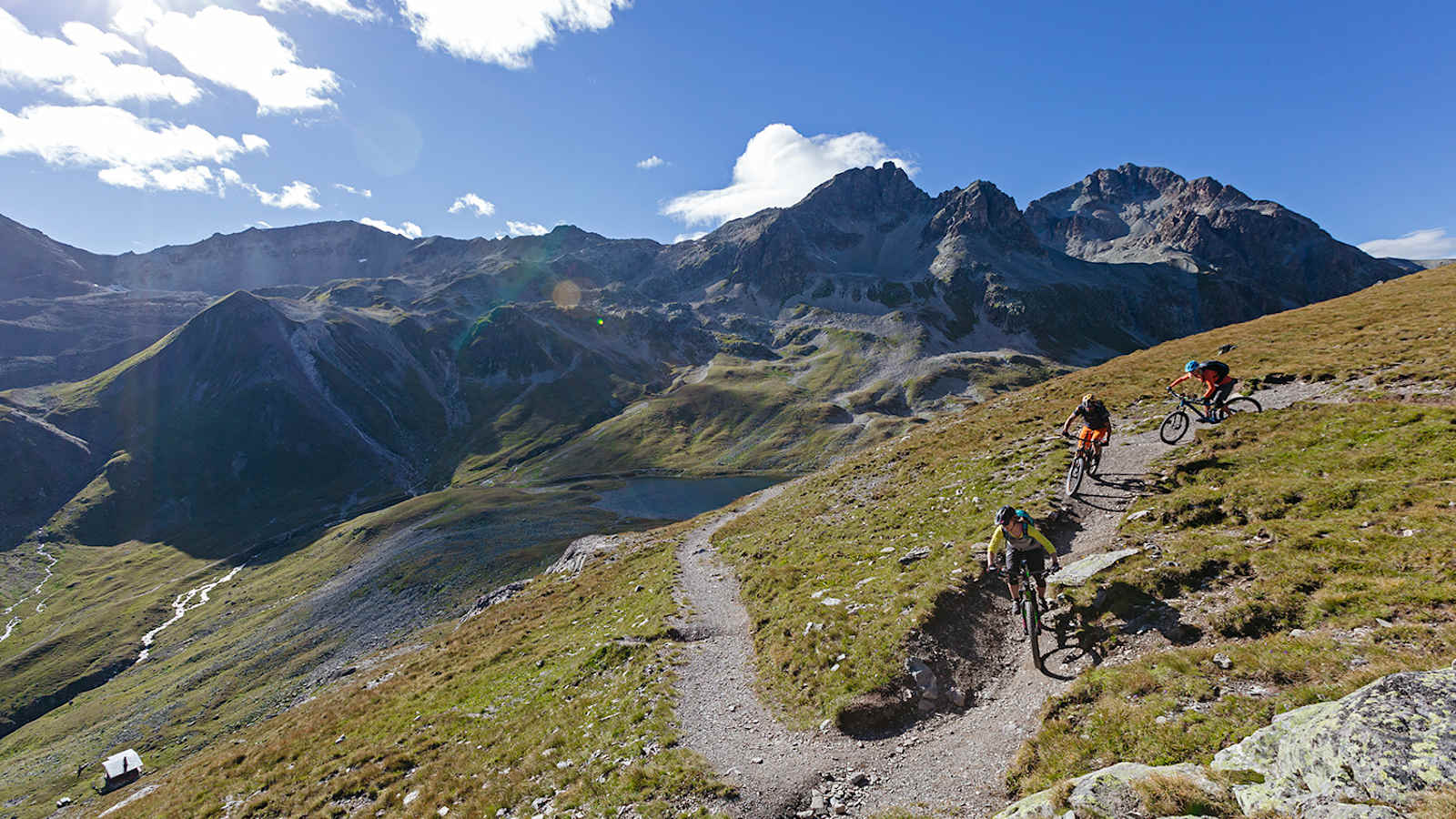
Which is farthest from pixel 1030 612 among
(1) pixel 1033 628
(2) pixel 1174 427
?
(2) pixel 1174 427

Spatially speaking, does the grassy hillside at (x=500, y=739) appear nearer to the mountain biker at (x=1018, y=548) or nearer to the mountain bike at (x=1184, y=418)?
the mountain biker at (x=1018, y=548)

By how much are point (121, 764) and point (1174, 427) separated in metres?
84.5

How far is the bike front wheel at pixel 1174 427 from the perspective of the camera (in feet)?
80.4

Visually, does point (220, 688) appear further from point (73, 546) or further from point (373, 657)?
point (73, 546)

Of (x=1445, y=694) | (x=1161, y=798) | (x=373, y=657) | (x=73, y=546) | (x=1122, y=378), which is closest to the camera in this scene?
(x=1445, y=694)

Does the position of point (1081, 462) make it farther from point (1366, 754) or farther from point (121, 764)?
point (121, 764)

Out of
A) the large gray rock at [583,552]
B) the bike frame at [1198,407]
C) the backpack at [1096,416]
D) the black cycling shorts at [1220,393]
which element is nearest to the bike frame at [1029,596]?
the backpack at [1096,416]

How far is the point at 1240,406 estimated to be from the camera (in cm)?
2655

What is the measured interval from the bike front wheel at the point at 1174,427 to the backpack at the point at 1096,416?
5.50 m

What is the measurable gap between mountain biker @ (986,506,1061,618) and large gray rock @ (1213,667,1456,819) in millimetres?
7175

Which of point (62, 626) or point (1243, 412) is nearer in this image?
point (1243, 412)

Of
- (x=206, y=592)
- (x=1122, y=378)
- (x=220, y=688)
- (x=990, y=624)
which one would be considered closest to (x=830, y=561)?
(x=990, y=624)

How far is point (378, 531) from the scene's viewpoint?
108688 mm

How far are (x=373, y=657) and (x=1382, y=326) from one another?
266ft
